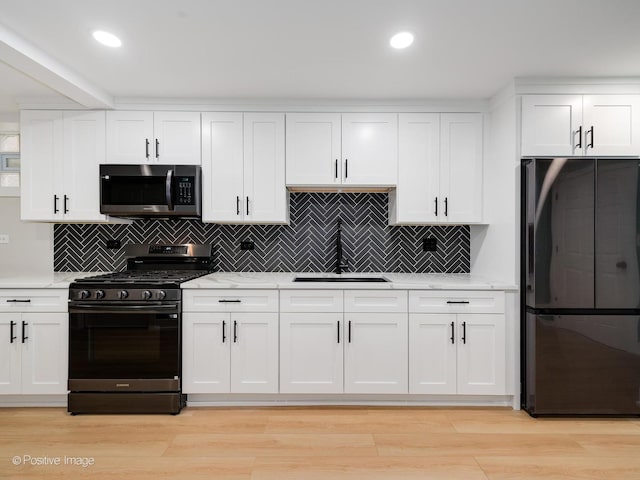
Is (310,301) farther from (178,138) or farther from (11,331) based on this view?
(11,331)

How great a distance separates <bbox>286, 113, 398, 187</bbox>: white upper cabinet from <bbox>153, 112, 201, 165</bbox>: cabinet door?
784 mm

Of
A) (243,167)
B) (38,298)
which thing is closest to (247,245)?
(243,167)

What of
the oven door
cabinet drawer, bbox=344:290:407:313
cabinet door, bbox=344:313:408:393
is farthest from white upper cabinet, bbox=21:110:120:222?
cabinet door, bbox=344:313:408:393

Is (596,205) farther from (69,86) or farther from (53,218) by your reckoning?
(53,218)

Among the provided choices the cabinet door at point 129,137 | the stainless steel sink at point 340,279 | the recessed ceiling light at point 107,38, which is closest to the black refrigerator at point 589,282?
the stainless steel sink at point 340,279

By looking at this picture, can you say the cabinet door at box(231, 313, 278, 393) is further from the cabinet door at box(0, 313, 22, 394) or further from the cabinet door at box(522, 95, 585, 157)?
the cabinet door at box(522, 95, 585, 157)

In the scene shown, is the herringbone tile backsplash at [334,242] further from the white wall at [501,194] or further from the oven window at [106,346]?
the oven window at [106,346]

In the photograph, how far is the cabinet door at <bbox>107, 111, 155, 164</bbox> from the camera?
306 centimetres

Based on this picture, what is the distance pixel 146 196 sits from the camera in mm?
3016

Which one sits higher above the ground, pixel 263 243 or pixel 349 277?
pixel 263 243

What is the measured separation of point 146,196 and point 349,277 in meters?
1.79

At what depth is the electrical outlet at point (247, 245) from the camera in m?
3.43

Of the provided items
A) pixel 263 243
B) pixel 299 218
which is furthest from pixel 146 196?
pixel 299 218

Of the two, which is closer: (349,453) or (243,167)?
(349,453)
